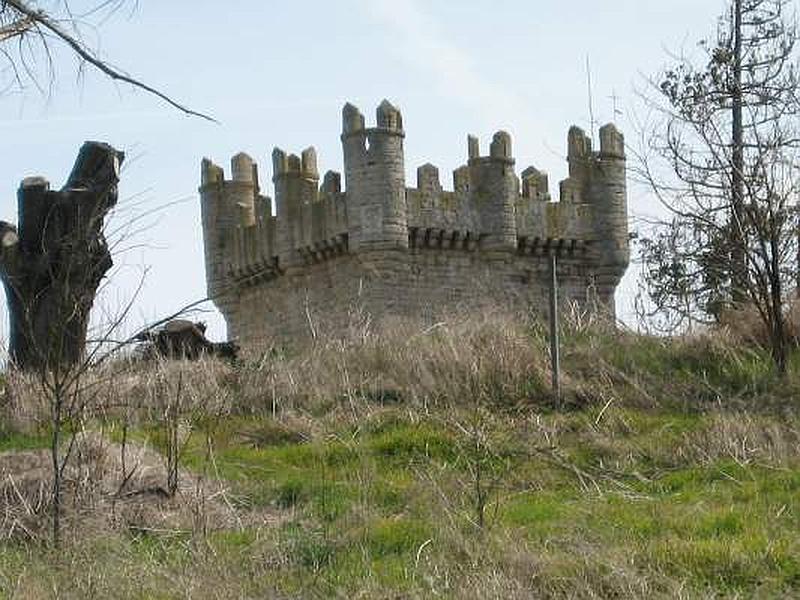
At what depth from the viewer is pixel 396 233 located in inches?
1166

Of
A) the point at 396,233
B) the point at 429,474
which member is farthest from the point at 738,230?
the point at 396,233

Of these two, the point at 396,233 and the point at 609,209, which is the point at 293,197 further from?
the point at 609,209

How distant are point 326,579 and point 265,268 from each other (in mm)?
24691

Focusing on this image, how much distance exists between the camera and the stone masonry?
29672 millimetres

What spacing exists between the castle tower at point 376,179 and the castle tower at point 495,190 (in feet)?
6.28

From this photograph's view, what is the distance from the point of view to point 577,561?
24.7ft

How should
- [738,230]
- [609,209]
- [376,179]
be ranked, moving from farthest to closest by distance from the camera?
[609,209] < [376,179] < [738,230]

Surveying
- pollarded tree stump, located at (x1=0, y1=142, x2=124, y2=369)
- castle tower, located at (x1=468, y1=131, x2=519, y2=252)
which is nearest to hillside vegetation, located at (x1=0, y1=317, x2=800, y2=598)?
pollarded tree stump, located at (x1=0, y1=142, x2=124, y2=369)

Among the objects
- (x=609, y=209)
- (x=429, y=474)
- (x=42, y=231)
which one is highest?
(x=609, y=209)

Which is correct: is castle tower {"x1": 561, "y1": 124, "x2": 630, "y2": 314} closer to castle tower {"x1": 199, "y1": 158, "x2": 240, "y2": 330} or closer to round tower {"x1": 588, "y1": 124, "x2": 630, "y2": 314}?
round tower {"x1": 588, "y1": 124, "x2": 630, "y2": 314}

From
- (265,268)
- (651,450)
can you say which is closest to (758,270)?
(651,450)

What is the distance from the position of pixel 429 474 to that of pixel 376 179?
64.7 ft

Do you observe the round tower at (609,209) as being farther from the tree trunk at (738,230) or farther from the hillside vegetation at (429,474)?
the hillside vegetation at (429,474)

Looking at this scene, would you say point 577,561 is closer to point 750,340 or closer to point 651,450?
point 651,450
